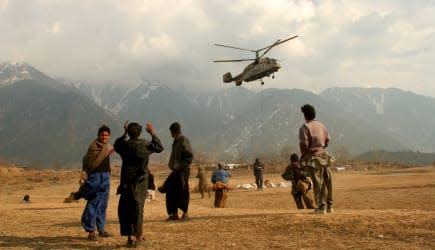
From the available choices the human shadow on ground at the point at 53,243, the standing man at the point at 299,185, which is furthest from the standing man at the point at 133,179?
the standing man at the point at 299,185

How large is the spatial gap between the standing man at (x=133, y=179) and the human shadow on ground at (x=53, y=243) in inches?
18.8

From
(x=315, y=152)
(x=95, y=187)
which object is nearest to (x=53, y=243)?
(x=95, y=187)

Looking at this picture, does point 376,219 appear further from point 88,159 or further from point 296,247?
point 88,159

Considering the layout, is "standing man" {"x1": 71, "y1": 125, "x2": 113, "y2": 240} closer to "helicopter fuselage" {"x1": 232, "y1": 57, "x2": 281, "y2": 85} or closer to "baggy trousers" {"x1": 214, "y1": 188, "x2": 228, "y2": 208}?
"baggy trousers" {"x1": 214, "y1": 188, "x2": 228, "y2": 208}

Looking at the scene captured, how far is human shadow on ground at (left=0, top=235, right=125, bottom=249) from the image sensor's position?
28.1 ft

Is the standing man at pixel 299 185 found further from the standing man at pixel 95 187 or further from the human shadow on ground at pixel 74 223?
the standing man at pixel 95 187

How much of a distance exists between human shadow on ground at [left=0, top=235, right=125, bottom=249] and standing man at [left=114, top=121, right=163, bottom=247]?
1.57ft

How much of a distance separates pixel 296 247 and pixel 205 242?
166cm

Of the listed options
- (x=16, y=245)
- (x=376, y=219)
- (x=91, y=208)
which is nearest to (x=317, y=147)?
(x=376, y=219)

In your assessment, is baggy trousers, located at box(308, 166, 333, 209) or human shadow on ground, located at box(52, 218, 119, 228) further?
human shadow on ground, located at box(52, 218, 119, 228)

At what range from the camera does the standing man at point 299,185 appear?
14.9 m

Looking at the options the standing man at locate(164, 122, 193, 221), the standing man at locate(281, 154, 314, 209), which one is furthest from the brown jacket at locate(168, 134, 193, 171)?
the standing man at locate(281, 154, 314, 209)

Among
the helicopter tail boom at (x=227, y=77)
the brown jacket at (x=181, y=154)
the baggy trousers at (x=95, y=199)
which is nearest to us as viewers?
the baggy trousers at (x=95, y=199)

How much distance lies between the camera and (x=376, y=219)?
9.50 meters
